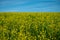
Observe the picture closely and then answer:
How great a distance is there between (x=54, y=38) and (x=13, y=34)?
137cm

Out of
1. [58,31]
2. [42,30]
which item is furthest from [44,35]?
[58,31]

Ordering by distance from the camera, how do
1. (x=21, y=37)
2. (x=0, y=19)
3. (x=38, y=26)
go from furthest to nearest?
1. (x=0, y=19)
2. (x=38, y=26)
3. (x=21, y=37)

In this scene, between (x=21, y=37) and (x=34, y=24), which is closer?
(x=21, y=37)

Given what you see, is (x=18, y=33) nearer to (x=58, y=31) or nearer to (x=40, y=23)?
(x=40, y=23)

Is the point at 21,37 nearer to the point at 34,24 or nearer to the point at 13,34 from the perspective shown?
the point at 13,34

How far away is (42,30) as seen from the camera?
17.9 ft

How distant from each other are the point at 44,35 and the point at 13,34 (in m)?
1.02

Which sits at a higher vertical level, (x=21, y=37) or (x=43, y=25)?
(x=43, y=25)

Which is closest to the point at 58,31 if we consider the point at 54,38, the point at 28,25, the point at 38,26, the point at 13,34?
the point at 54,38

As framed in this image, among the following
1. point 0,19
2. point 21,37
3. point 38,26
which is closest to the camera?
point 21,37

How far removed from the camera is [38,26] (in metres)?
5.63

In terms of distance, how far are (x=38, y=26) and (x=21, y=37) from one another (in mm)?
760

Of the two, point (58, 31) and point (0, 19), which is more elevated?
point (0, 19)

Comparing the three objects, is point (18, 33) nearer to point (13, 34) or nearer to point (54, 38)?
point (13, 34)
